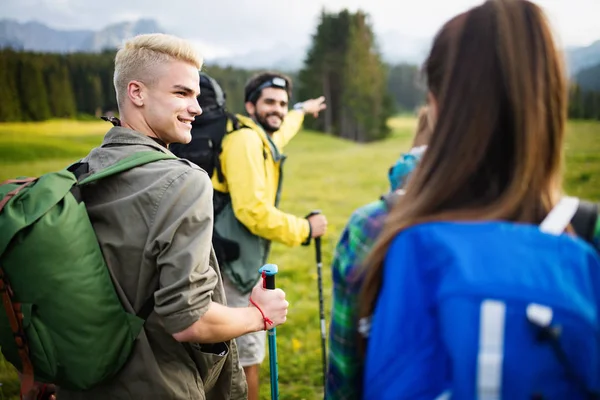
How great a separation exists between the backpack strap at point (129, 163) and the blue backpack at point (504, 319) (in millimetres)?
1335

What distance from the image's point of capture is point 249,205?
3582 mm

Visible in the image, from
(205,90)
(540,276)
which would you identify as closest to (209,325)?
(540,276)

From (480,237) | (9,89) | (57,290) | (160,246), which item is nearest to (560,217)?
(480,237)

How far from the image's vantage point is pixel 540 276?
1044 mm

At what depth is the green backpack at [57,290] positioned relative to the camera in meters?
1.65

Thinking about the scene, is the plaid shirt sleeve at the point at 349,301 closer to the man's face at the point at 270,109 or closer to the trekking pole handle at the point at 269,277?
the trekking pole handle at the point at 269,277

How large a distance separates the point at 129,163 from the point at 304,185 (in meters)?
17.4

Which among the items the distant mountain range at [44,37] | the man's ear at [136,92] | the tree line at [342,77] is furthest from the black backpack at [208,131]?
the tree line at [342,77]

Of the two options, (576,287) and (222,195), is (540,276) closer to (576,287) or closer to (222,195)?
(576,287)

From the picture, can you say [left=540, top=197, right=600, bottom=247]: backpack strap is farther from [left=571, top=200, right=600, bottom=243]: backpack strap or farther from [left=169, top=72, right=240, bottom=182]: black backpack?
[left=169, top=72, right=240, bottom=182]: black backpack

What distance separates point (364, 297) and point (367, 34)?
Answer: 5532 cm

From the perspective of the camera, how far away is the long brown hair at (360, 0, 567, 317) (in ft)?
4.03

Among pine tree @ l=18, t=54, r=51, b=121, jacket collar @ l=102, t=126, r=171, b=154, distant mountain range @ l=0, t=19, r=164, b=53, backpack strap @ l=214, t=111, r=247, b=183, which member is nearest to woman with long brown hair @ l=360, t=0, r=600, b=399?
jacket collar @ l=102, t=126, r=171, b=154

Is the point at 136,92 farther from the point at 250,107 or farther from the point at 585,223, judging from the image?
the point at 250,107
